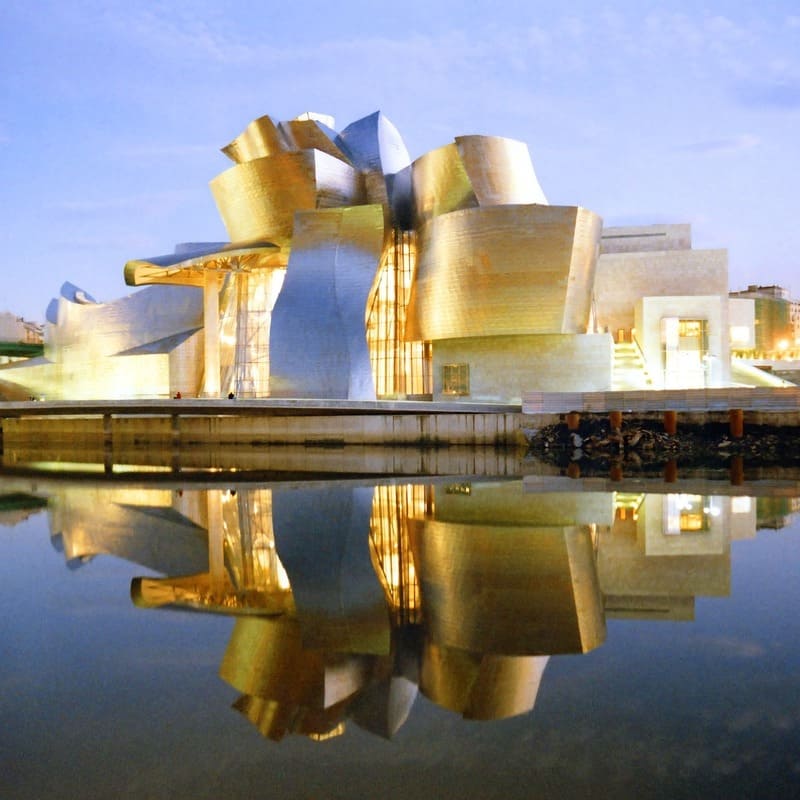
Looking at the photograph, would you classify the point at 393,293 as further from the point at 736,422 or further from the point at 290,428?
the point at 736,422

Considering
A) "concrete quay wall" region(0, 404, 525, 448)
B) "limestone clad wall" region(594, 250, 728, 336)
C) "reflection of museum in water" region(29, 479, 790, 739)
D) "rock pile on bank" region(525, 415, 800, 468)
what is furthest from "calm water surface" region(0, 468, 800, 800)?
"limestone clad wall" region(594, 250, 728, 336)

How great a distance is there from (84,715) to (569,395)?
22004mm

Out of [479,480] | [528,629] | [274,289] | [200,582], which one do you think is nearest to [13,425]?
[274,289]

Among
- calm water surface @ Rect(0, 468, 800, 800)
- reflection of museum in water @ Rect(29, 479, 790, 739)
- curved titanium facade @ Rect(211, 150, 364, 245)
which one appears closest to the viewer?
calm water surface @ Rect(0, 468, 800, 800)

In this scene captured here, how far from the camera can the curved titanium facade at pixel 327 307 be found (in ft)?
89.0

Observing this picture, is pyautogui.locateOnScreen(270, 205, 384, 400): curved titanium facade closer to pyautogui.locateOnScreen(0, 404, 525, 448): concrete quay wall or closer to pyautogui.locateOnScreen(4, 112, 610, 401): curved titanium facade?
pyautogui.locateOnScreen(4, 112, 610, 401): curved titanium facade

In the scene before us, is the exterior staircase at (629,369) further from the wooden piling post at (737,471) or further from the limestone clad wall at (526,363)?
the wooden piling post at (737,471)

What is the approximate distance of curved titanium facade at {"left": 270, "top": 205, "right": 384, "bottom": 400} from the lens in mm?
27141

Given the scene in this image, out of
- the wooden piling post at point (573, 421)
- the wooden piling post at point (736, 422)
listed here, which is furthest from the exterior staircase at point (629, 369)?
the wooden piling post at point (736, 422)

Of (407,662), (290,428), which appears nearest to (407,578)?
(407,662)

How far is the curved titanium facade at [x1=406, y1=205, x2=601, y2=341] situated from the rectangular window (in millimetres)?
1743

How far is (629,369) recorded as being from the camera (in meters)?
32.7

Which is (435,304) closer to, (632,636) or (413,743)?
(632,636)

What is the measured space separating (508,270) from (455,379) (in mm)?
4689
